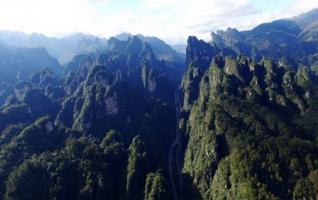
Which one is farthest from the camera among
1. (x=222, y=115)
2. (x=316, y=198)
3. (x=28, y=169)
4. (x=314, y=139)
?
(x=222, y=115)

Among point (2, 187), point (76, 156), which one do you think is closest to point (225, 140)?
point (76, 156)

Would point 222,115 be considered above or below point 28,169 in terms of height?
above

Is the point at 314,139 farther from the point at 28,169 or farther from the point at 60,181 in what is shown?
the point at 28,169

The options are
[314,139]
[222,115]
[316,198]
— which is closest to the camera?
[316,198]

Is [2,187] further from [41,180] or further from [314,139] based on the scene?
[314,139]

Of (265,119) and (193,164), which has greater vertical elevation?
(265,119)

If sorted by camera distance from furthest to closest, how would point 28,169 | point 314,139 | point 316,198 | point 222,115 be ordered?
point 222,115
point 28,169
point 314,139
point 316,198

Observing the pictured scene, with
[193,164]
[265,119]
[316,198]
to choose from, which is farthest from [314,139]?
[193,164]

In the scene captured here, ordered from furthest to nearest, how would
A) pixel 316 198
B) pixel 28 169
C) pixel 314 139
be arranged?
pixel 28 169
pixel 314 139
pixel 316 198

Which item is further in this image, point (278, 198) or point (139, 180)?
point (139, 180)
